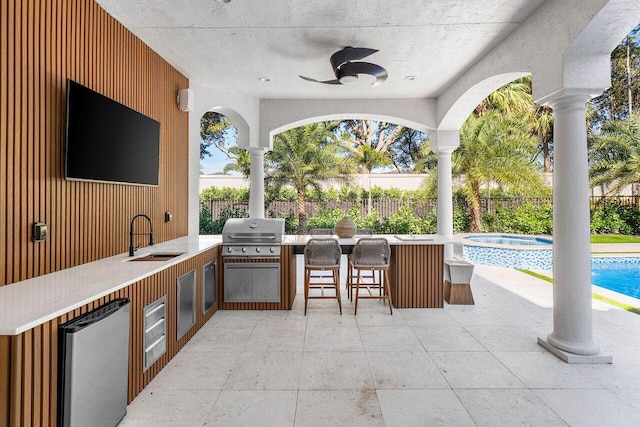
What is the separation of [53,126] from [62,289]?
1212mm

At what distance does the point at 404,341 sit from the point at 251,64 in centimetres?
383

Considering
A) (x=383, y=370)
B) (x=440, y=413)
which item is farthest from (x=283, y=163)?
(x=440, y=413)

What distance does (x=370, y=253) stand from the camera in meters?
4.10

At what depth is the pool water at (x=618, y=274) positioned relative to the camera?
19.4 feet

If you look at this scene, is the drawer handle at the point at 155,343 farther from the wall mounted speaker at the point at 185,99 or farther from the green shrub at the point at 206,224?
the green shrub at the point at 206,224

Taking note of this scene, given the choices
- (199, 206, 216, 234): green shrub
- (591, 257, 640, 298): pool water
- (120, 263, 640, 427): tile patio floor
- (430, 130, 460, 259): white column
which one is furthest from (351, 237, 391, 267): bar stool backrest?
(199, 206, 216, 234): green shrub

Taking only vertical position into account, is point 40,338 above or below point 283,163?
below

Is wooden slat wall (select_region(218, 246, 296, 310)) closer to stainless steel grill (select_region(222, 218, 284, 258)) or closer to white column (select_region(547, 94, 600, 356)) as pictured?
stainless steel grill (select_region(222, 218, 284, 258))

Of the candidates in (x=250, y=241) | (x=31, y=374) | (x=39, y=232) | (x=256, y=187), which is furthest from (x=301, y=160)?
(x=31, y=374)

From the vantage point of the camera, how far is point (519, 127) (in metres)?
9.73

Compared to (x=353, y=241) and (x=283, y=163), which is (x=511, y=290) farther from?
(x=283, y=163)

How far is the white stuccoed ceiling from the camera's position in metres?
3.07

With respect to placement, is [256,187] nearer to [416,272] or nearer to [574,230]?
[416,272]

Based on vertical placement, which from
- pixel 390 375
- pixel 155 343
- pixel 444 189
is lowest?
pixel 390 375
